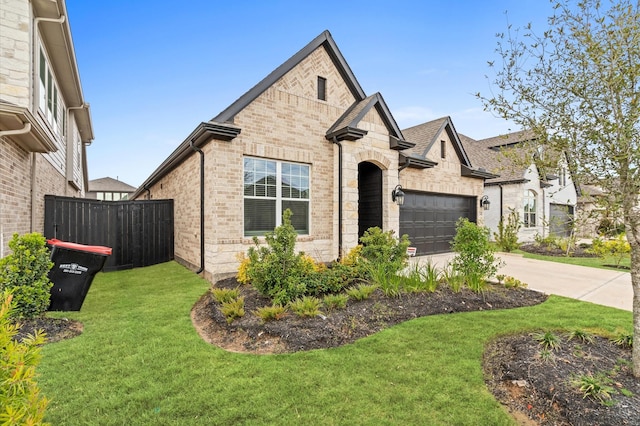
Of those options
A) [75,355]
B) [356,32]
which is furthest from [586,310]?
[356,32]

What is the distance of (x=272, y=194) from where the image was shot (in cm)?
805

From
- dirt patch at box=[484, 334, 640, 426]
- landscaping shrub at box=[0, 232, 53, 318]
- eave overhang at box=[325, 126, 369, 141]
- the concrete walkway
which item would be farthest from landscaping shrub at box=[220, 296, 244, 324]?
eave overhang at box=[325, 126, 369, 141]

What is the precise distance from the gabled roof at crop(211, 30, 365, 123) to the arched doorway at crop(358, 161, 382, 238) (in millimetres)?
2432

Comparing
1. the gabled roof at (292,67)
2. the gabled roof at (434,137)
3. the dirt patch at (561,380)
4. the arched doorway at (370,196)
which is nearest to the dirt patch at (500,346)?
the dirt patch at (561,380)

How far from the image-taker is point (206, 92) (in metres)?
14.1

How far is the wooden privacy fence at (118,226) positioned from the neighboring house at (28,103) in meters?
0.52

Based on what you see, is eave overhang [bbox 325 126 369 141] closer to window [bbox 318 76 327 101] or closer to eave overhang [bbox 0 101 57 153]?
window [bbox 318 76 327 101]

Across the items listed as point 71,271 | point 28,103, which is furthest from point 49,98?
point 71,271

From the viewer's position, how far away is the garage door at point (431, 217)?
1166 cm

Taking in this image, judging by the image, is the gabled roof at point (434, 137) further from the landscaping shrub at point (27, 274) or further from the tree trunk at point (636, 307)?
the landscaping shrub at point (27, 274)

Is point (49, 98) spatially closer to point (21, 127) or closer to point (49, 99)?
point (49, 99)

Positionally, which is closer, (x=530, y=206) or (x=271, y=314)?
(x=271, y=314)

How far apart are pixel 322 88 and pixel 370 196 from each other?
391 cm

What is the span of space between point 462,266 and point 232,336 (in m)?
4.82
